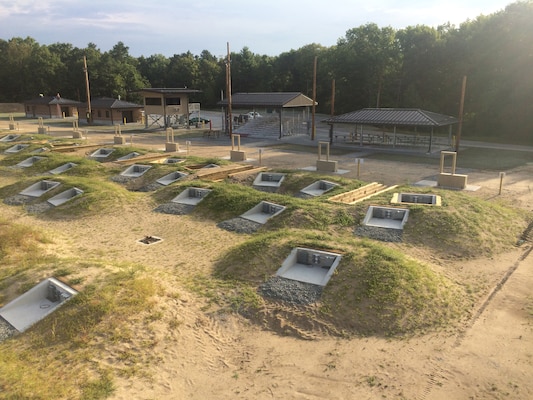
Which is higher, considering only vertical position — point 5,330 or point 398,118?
point 398,118

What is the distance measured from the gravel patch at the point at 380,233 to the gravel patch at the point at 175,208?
774 cm

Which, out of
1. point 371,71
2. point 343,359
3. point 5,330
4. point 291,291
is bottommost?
point 343,359

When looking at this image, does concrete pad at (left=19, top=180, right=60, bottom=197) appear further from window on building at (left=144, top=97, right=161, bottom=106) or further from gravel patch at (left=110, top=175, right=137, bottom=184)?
window on building at (left=144, top=97, right=161, bottom=106)

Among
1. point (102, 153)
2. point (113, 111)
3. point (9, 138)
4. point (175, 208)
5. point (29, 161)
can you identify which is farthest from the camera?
point (113, 111)

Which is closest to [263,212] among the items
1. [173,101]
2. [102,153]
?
[102,153]

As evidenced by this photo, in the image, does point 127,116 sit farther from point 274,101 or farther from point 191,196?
point 191,196

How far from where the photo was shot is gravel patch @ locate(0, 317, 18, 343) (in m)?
9.35

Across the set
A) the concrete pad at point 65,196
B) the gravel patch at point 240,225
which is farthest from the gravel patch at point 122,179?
the gravel patch at point 240,225

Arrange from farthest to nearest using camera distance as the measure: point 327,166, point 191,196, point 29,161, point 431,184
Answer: point 29,161 → point 327,166 → point 431,184 → point 191,196

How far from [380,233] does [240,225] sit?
5.33 m

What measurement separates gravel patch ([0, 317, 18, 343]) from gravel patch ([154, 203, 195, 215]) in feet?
31.4

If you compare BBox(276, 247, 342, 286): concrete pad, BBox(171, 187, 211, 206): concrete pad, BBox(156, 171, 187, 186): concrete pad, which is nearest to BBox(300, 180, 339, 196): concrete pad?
BBox(171, 187, 211, 206): concrete pad

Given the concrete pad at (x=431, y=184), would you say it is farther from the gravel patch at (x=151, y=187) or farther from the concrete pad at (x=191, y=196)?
the gravel patch at (x=151, y=187)

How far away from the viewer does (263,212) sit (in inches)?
717
